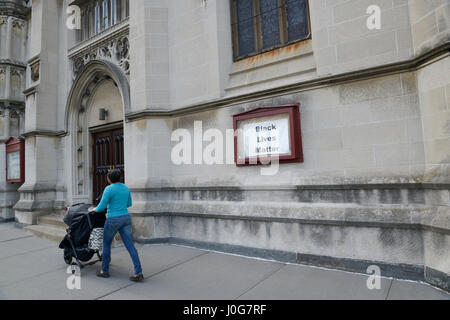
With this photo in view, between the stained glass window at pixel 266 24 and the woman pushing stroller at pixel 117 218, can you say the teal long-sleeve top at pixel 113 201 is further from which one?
the stained glass window at pixel 266 24

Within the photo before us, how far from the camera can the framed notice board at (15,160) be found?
10.2 m

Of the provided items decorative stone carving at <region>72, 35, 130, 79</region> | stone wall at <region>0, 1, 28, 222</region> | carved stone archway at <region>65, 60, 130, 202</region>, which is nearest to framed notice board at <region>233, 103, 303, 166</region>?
decorative stone carving at <region>72, 35, 130, 79</region>

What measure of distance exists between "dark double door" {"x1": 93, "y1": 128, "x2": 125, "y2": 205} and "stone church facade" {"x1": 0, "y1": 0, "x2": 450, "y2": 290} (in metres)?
0.05

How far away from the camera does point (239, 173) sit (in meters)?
5.54

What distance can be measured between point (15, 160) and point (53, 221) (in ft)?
13.5

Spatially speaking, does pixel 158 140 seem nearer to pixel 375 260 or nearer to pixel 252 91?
pixel 252 91

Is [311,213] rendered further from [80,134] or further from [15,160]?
[15,160]

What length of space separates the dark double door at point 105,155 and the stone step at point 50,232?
1319 mm

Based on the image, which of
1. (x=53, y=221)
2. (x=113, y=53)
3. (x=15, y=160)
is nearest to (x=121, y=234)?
(x=53, y=221)

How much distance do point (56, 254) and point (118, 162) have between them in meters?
3.07

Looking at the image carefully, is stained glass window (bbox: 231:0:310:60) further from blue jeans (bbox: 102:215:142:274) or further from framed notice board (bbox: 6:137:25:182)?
framed notice board (bbox: 6:137:25:182)

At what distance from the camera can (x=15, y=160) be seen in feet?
34.8

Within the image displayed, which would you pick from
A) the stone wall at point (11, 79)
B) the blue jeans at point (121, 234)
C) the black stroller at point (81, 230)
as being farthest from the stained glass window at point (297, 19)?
the stone wall at point (11, 79)

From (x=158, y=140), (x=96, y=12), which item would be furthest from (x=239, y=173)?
(x=96, y=12)
